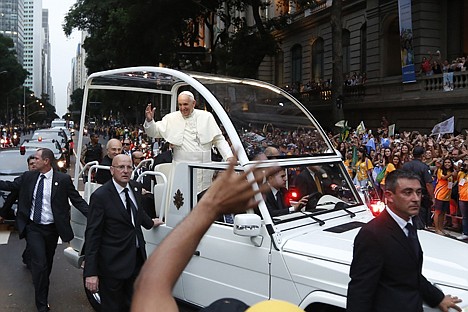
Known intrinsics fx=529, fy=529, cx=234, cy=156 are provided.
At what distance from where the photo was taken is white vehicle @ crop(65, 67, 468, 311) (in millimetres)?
3834

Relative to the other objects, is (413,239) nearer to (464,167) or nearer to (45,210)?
(45,210)

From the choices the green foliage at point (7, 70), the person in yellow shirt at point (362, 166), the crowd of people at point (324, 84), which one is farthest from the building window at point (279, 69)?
the green foliage at point (7, 70)

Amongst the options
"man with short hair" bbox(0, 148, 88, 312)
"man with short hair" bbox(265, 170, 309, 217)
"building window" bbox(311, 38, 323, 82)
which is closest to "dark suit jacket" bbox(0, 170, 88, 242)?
"man with short hair" bbox(0, 148, 88, 312)

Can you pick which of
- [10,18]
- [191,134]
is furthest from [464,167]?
[10,18]

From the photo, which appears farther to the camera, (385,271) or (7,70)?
(7,70)

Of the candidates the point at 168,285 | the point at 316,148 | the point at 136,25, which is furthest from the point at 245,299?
the point at 136,25

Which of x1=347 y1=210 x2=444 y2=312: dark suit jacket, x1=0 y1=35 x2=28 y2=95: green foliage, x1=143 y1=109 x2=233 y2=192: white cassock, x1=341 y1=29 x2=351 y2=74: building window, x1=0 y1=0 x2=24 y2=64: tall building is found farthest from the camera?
x1=0 y1=0 x2=24 y2=64: tall building

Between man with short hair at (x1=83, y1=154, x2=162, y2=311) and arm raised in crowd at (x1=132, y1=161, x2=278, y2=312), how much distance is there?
3.33 meters

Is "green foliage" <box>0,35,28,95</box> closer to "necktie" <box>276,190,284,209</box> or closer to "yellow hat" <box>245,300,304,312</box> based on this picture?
"necktie" <box>276,190,284,209</box>

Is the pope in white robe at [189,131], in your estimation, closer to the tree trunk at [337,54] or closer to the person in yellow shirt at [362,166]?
the person in yellow shirt at [362,166]

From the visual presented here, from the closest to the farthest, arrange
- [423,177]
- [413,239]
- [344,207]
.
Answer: [413,239] < [344,207] < [423,177]

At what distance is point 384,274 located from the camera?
3.09 metres

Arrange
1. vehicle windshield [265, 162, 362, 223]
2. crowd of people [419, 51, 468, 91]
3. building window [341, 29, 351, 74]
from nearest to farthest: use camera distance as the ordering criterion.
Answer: vehicle windshield [265, 162, 362, 223]
crowd of people [419, 51, 468, 91]
building window [341, 29, 351, 74]

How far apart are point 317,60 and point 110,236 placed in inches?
1252
